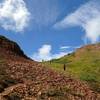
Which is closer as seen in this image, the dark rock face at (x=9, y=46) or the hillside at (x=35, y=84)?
the hillside at (x=35, y=84)

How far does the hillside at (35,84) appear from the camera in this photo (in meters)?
35.0

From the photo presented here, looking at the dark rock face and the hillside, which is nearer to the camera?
the hillside

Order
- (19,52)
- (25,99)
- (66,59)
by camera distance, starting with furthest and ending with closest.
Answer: (66,59)
(19,52)
(25,99)

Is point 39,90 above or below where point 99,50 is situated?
below

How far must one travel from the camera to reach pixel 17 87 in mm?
35531

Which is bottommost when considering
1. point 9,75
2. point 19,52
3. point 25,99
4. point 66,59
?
point 25,99

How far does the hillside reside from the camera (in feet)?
115

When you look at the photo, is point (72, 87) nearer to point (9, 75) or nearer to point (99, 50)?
point (9, 75)

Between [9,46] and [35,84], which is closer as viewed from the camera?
[35,84]

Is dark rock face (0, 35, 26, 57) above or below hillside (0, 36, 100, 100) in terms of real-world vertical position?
above

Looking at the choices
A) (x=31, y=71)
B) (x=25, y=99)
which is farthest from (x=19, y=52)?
(x=25, y=99)

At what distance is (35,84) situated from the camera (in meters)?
37.0

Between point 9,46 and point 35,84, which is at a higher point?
point 9,46

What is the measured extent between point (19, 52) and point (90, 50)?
68.6 meters
